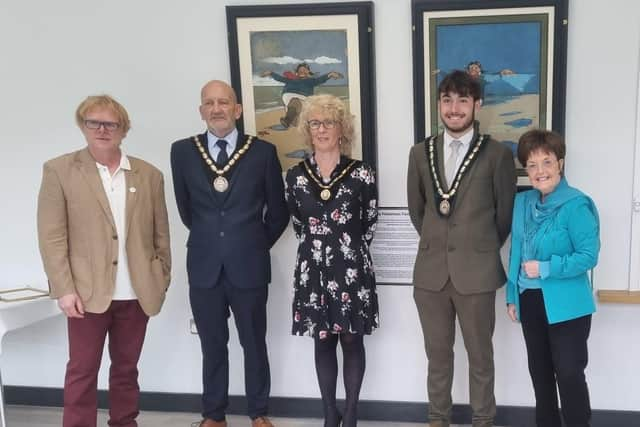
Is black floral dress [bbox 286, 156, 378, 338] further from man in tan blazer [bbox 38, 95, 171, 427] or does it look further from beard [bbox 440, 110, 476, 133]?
man in tan blazer [bbox 38, 95, 171, 427]

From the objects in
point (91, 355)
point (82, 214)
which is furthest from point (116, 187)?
point (91, 355)

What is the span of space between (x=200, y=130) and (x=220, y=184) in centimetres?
47

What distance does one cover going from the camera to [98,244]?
2.26 m

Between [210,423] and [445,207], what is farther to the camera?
[210,423]

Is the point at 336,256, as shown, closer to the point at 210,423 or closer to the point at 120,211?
the point at 120,211

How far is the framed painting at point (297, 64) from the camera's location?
2.57 metres

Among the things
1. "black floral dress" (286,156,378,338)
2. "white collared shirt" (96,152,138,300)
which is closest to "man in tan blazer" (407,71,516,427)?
"black floral dress" (286,156,378,338)

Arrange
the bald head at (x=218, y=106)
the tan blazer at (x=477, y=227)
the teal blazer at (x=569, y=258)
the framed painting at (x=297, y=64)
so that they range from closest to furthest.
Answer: the teal blazer at (x=569, y=258)
the tan blazer at (x=477, y=227)
the bald head at (x=218, y=106)
the framed painting at (x=297, y=64)

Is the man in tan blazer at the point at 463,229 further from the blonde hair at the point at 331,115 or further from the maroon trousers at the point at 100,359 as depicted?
the maroon trousers at the point at 100,359

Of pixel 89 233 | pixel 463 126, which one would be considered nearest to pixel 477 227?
pixel 463 126

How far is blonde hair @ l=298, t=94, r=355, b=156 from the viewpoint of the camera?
2.31 metres

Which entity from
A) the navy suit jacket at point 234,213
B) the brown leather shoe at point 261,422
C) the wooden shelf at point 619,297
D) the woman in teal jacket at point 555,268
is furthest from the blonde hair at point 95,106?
the wooden shelf at point 619,297

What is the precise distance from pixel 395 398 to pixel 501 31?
178 cm

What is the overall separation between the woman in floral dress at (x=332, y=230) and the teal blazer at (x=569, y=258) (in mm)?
690
